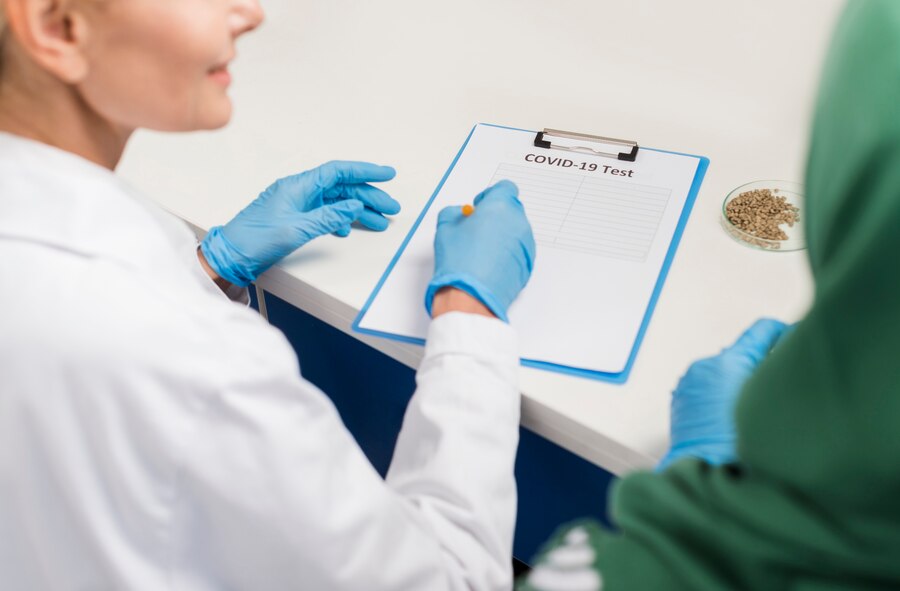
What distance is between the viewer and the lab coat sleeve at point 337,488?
2.06 feet

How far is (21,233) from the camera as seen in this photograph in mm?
606

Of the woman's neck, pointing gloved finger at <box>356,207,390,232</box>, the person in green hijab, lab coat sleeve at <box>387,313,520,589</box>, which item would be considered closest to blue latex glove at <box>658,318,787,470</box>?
lab coat sleeve at <box>387,313,520,589</box>

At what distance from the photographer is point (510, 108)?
1224 mm

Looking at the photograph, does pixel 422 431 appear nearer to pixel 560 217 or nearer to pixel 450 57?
pixel 560 217

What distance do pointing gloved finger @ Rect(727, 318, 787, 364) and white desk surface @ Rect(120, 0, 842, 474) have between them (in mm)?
53

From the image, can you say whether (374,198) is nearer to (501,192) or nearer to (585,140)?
(501,192)

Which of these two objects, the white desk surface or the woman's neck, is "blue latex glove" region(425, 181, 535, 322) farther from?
the woman's neck

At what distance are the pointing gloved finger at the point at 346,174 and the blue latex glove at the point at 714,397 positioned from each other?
0.45 meters

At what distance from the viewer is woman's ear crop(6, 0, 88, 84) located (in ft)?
1.96

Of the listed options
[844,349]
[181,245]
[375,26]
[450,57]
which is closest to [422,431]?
[181,245]

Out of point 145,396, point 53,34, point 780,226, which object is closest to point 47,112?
point 53,34

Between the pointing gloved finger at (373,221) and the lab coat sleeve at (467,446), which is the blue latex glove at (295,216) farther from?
the lab coat sleeve at (467,446)

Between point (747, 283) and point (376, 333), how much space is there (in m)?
0.38

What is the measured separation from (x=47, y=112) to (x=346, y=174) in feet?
1.39
